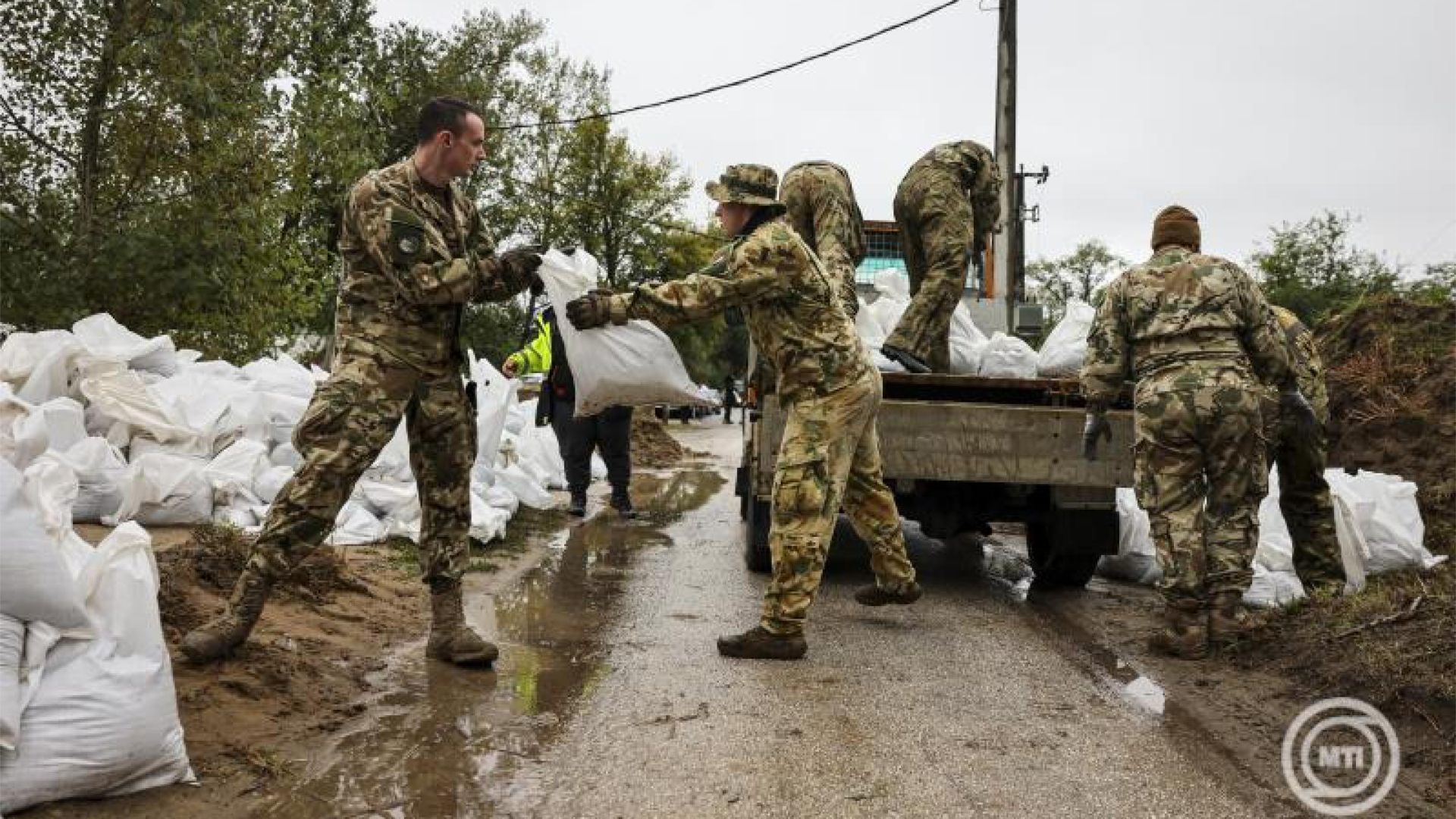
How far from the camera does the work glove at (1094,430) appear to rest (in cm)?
522

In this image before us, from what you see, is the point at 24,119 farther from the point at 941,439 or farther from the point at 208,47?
the point at 941,439

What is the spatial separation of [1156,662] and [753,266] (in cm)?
221

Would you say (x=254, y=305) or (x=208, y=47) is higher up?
(x=208, y=47)

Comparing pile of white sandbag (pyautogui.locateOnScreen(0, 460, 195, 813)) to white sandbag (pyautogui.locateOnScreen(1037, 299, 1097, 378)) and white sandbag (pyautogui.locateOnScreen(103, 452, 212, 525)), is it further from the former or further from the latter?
white sandbag (pyautogui.locateOnScreen(1037, 299, 1097, 378))

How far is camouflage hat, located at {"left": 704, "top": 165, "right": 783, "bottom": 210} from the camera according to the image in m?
4.60

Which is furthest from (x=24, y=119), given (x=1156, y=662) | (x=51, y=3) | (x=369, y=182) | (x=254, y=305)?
(x=1156, y=662)

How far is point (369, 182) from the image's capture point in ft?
13.1

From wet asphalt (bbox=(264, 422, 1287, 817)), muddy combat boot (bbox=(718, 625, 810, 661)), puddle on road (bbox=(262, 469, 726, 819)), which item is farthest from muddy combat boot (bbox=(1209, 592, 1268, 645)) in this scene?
puddle on road (bbox=(262, 469, 726, 819))

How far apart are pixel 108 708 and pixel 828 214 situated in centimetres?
463

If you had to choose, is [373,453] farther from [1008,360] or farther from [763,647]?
[1008,360]

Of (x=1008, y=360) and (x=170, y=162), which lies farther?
(x=170, y=162)

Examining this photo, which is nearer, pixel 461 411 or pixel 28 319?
pixel 461 411

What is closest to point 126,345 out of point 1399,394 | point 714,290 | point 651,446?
point 714,290

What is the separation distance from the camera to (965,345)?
684 centimetres
